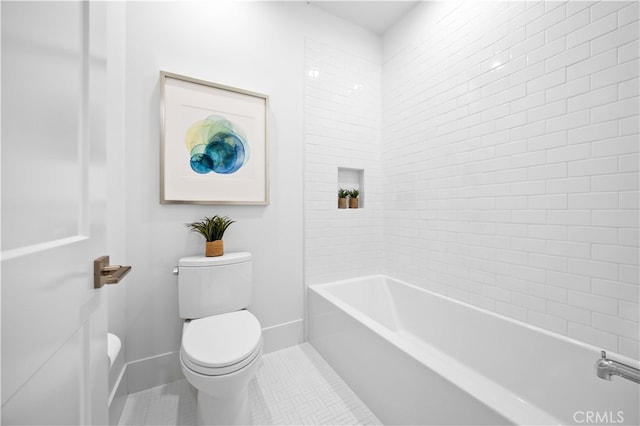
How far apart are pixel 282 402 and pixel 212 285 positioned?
78 centimetres

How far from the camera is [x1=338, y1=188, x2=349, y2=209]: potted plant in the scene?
7.41ft

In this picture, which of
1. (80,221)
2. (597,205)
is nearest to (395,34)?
(597,205)

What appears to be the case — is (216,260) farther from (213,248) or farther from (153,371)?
(153,371)

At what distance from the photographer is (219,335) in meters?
1.29

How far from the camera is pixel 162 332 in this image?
1626 millimetres

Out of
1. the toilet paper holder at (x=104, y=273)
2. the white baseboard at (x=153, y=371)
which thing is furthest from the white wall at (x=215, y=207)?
the toilet paper holder at (x=104, y=273)

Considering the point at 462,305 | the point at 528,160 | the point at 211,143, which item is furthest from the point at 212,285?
the point at 528,160

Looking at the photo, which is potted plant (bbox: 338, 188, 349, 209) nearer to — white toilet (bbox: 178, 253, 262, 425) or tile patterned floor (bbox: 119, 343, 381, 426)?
white toilet (bbox: 178, 253, 262, 425)

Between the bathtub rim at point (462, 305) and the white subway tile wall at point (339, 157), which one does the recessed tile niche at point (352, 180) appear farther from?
the bathtub rim at point (462, 305)

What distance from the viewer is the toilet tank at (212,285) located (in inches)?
59.9

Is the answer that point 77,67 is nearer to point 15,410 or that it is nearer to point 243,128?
point 15,410

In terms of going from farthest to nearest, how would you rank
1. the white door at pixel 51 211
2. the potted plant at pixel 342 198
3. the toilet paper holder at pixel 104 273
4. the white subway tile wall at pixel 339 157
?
the potted plant at pixel 342 198, the white subway tile wall at pixel 339 157, the toilet paper holder at pixel 104 273, the white door at pixel 51 211

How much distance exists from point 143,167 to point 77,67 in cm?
117

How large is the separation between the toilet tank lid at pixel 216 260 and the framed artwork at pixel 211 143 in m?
0.36
